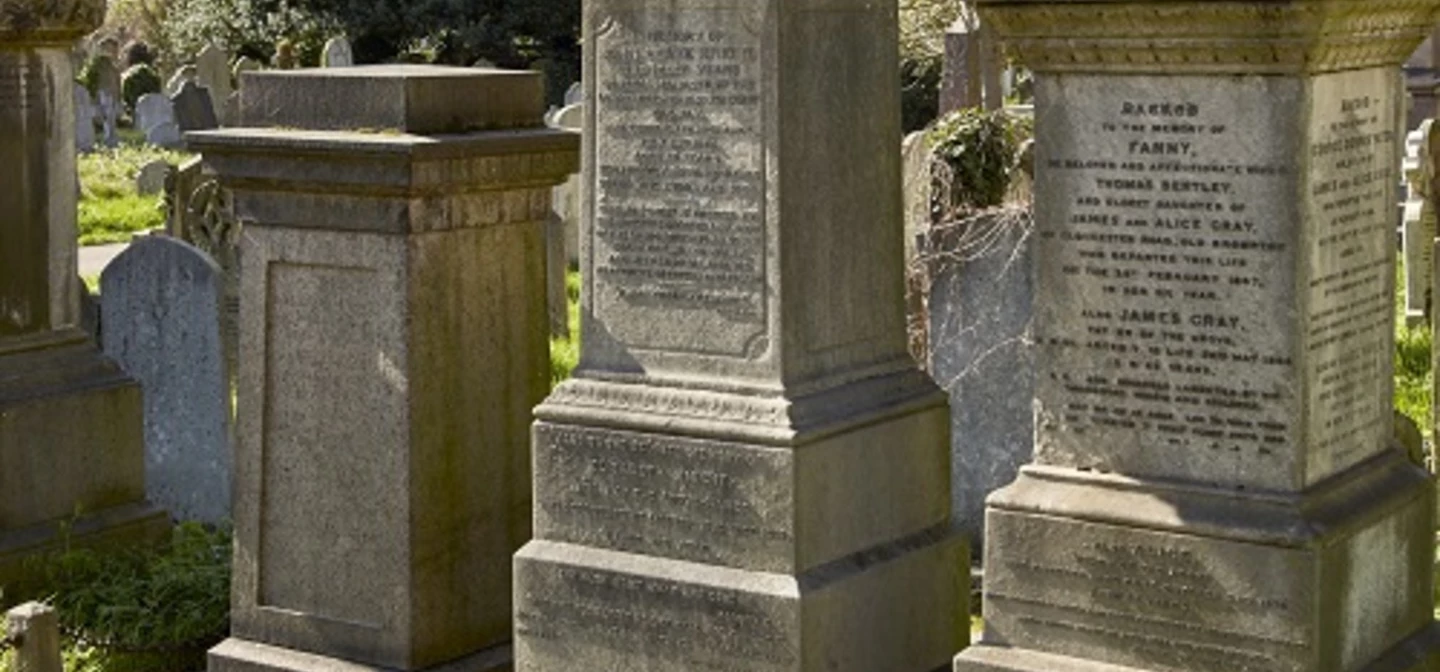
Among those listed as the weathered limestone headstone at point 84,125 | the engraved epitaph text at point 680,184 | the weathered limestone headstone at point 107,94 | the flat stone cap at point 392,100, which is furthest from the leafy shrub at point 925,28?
the weathered limestone headstone at point 107,94

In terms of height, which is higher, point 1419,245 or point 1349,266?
point 1349,266

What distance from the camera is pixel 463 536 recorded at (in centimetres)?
740

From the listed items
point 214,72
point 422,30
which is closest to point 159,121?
point 214,72

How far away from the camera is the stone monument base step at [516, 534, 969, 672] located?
653cm

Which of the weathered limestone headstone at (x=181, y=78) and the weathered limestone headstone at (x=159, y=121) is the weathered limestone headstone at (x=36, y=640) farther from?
the weathered limestone headstone at (x=181, y=78)

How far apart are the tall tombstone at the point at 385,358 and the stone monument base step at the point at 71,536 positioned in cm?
161

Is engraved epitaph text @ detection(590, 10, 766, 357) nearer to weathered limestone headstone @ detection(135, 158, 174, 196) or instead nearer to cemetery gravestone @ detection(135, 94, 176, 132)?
weathered limestone headstone @ detection(135, 158, 174, 196)

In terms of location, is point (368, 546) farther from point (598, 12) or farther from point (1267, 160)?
point (1267, 160)

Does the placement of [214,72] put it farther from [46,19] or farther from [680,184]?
[680,184]

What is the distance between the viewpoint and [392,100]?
7.18 metres

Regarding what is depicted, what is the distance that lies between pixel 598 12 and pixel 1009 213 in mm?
2519

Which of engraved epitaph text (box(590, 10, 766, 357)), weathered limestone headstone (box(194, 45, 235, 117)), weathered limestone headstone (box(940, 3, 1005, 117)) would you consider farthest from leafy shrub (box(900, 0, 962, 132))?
weathered limestone headstone (box(194, 45, 235, 117))

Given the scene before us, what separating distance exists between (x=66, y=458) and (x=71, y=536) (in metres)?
0.30

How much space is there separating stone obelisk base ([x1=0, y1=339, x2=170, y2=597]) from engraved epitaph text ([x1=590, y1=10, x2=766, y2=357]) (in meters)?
3.14
